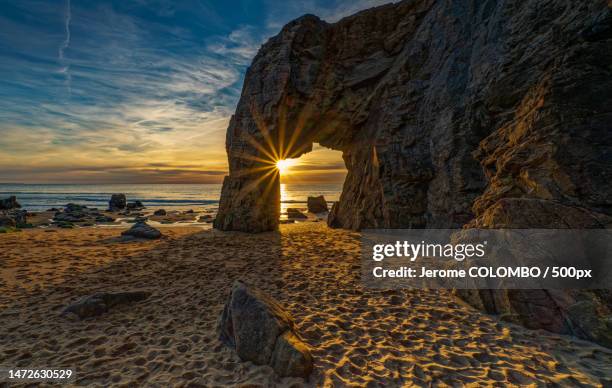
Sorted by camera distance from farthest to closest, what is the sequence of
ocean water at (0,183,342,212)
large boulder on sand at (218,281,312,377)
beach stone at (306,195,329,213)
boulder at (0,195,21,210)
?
ocean water at (0,183,342,212) → boulder at (0,195,21,210) → beach stone at (306,195,329,213) → large boulder on sand at (218,281,312,377)

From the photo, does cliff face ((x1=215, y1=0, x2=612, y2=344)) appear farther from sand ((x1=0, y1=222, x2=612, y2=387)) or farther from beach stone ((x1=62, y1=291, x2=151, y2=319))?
beach stone ((x1=62, y1=291, x2=151, y2=319))

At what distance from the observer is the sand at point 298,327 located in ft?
14.3

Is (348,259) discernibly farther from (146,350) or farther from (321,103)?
(321,103)

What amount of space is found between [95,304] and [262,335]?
15.8 feet

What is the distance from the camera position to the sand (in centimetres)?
434

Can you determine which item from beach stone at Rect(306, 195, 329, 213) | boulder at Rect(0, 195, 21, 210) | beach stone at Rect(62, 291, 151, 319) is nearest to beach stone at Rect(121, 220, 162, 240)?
beach stone at Rect(62, 291, 151, 319)

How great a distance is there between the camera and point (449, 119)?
39.8ft

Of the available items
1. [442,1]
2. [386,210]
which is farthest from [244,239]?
[442,1]

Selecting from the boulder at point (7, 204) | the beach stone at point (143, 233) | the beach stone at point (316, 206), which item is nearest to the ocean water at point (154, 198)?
the boulder at point (7, 204)

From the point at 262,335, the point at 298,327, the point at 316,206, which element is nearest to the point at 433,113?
the point at 298,327

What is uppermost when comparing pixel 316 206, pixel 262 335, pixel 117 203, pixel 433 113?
pixel 433 113

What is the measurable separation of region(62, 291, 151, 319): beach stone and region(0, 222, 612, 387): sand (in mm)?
195

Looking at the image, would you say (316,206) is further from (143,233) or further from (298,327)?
(298,327)

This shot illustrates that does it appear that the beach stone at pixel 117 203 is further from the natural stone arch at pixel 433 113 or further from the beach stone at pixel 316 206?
the natural stone arch at pixel 433 113
